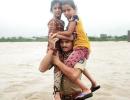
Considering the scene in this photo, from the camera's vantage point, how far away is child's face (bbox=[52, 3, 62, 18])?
19.1ft

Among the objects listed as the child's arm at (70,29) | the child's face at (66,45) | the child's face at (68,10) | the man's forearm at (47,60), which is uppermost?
the child's face at (68,10)

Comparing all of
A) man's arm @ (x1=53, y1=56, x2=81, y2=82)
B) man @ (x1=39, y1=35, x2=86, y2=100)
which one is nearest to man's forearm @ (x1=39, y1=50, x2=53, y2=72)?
man @ (x1=39, y1=35, x2=86, y2=100)

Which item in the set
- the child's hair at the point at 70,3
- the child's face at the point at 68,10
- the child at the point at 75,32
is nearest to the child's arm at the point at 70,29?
the child at the point at 75,32

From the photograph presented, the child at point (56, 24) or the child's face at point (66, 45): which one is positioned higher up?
the child at point (56, 24)

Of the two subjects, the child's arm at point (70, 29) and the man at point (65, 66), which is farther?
the man at point (65, 66)

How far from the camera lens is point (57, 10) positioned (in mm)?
5824

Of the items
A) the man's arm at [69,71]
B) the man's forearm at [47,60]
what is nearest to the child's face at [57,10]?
the man's forearm at [47,60]

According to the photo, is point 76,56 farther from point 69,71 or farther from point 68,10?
point 68,10

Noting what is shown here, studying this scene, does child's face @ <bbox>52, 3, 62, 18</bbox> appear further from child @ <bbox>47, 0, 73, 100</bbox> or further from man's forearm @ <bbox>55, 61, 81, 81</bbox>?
man's forearm @ <bbox>55, 61, 81, 81</bbox>

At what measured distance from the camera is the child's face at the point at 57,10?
19.1ft

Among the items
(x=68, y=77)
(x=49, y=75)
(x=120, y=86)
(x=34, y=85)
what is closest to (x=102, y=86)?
(x=120, y=86)

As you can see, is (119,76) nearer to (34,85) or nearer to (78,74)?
(34,85)

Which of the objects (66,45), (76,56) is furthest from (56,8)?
(76,56)

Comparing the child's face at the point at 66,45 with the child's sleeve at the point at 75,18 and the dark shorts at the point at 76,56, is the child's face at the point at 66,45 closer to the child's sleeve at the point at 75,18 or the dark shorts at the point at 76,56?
the dark shorts at the point at 76,56
